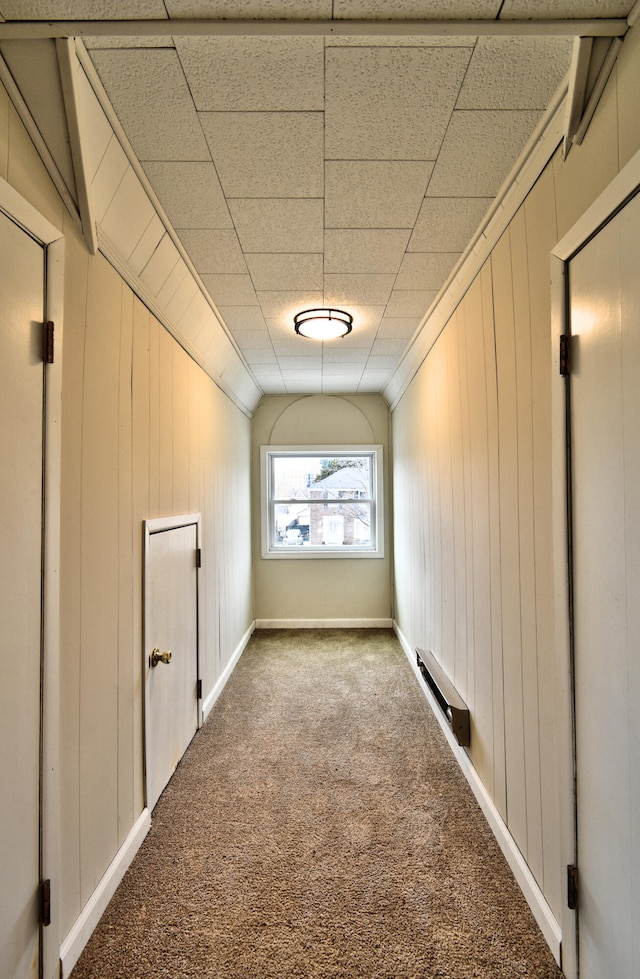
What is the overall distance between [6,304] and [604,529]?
5.06 feet

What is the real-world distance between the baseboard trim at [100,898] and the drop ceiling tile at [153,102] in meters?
2.37

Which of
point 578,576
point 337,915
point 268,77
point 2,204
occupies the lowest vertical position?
point 337,915

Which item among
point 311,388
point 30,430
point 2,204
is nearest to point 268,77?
point 2,204

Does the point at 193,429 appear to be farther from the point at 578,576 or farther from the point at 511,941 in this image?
the point at 511,941

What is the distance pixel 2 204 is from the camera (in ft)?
3.44

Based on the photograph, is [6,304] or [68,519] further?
[68,519]

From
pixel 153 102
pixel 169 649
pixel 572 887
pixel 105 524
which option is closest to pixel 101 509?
pixel 105 524

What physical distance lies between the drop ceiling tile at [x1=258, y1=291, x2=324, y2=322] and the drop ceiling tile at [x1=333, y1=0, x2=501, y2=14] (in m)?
1.42

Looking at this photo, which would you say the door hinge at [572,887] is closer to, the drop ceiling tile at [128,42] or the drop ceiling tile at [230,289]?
the drop ceiling tile at [128,42]

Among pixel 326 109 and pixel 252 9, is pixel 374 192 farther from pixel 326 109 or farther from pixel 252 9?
pixel 252 9

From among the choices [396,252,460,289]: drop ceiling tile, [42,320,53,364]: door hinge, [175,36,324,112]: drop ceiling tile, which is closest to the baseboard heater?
[396,252,460,289]: drop ceiling tile

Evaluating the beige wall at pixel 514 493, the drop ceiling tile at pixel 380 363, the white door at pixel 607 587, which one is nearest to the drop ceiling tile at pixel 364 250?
the beige wall at pixel 514 493

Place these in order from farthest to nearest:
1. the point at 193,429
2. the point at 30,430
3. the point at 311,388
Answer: the point at 311,388
the point at 193,429
the point at 30,430

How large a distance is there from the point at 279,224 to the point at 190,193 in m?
0.36
